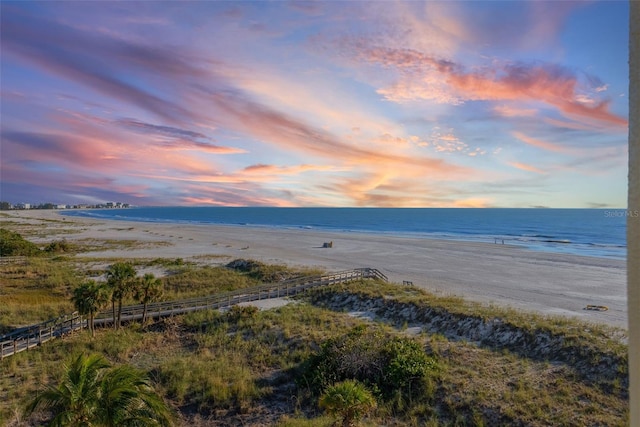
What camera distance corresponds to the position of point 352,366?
18297 millimetres

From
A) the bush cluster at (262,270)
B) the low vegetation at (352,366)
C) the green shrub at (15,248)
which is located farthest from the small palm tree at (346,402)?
the green shrub at (15,248)

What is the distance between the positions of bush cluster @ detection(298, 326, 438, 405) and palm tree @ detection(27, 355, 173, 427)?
30.4 ft

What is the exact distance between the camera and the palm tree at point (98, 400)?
360 inches

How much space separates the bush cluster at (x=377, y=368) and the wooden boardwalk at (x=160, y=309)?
1442 cm

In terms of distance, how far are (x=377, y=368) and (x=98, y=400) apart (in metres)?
12.4

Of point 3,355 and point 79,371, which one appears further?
point 3,355

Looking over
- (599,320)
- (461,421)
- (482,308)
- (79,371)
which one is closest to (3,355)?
(79,371)

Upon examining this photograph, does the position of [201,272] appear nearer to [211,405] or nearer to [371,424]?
[211,405]

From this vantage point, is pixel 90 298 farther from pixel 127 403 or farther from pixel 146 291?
pixel 127 403

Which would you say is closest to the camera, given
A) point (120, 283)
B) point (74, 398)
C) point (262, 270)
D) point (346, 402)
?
point (74, 398)

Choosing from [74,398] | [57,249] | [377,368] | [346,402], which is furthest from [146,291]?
[57,249]

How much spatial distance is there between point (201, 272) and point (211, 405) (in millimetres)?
31194

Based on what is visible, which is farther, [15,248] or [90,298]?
[15,248]

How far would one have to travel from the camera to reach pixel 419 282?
41594 millimetres
